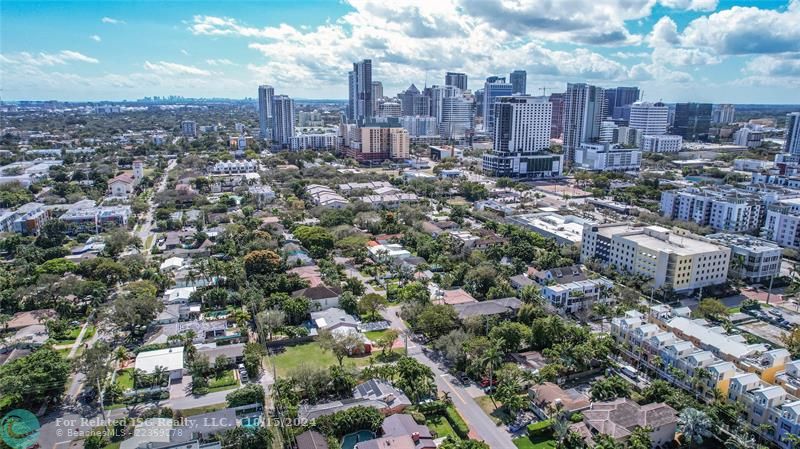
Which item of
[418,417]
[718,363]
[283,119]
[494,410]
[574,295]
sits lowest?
[494,410]

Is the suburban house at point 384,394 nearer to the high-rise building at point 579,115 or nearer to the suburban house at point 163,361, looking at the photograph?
the suburban house at point 163,361

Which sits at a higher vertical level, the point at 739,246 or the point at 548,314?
the point at 739,246

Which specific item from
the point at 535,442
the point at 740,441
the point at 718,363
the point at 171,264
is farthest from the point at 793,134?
the point at 171,264

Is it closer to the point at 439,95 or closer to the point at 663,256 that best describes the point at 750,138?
the point at 439,95

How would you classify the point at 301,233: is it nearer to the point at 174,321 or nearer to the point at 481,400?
the point at 174,321

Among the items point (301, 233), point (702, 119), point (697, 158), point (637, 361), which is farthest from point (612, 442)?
point (702, 119)

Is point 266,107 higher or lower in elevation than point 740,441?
higher

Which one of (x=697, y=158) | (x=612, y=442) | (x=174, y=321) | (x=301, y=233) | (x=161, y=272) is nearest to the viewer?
(x=612, y=442)
